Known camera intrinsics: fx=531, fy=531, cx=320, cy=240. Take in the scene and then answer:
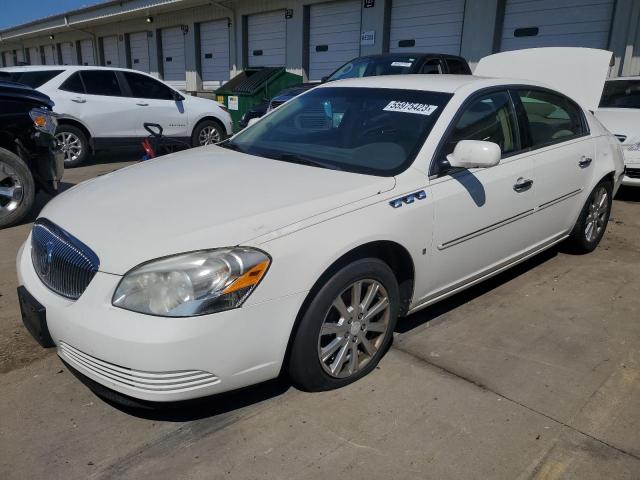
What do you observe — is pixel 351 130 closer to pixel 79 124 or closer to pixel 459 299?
pixel 459 299

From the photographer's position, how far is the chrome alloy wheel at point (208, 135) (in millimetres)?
9961

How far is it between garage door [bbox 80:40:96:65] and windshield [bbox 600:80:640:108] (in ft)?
86.3

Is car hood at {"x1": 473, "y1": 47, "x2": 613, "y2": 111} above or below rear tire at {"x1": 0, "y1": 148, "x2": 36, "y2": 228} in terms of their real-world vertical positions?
above

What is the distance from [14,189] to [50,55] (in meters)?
32.5

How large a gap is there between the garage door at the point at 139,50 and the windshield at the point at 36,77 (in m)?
15.4

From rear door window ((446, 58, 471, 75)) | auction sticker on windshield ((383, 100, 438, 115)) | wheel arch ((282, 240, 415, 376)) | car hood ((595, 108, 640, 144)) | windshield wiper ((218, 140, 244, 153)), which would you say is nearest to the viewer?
wheel arch ((282, 240, 415, 376))

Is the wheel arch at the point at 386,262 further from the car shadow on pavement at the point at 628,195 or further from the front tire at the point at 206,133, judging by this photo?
the front tire at the point at 206,133

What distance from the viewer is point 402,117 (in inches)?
129

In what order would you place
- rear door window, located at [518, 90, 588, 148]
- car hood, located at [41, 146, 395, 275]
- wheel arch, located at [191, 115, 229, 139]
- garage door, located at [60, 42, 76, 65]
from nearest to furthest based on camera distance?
car hood, located at [41, 146, 395, 275] → rear door window, located at [518, 90, 588, 148] → wheel arch, located at [191, 115, 229, 139] → garage door, located at [60, 42, 76, 65]

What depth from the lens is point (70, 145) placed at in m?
8.50

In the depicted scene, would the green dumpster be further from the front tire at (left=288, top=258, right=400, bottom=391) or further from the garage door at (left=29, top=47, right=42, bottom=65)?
the garage door at (left=29, top=47, right=42, bottom=65)

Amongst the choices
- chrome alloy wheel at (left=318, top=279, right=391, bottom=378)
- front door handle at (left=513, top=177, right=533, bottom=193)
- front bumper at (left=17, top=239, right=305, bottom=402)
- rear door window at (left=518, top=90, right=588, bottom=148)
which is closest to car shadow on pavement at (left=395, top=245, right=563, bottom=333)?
chrome alloy wheel at (left=318, top=279, right=391, bottom=378)

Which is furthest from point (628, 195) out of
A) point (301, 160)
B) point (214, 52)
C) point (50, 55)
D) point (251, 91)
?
point (50, 55)

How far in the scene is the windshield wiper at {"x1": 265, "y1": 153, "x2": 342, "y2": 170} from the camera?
9.94 ft
